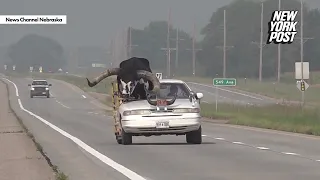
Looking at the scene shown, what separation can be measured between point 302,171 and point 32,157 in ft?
21.4

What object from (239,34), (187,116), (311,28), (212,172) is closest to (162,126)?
(187,116)

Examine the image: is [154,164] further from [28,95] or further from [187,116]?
[28,95]

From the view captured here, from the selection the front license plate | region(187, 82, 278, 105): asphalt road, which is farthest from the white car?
region(187, 82, 278, 105): asphalt road

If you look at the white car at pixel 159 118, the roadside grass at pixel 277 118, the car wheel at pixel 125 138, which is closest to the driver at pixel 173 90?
the white car at pixel 159 118

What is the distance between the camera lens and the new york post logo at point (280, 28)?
65562 millimetres

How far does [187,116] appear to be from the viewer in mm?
25328

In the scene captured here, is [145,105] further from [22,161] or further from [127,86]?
[22,161]

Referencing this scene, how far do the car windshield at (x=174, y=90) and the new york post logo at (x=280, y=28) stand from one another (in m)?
37.5

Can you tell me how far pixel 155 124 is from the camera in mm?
25250

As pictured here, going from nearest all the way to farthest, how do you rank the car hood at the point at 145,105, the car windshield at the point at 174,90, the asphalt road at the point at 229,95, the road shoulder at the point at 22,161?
the road shoulder at the point at 22,161 < the car hood at the point at 145,105 < the car windshield at the point at 174,90 < the asphalt road at the point at 229,95

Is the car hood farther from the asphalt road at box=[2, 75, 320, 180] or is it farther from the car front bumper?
the asphalt road at box=[2, 75, 320, 180]

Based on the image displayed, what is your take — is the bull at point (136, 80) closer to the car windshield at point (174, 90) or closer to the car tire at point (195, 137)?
the car windshield at point (174, 90)

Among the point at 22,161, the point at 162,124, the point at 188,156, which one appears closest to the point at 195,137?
the point at 162,124

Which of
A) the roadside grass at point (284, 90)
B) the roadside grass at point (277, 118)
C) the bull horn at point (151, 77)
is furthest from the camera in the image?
the roadside grass at point (284, 90)
